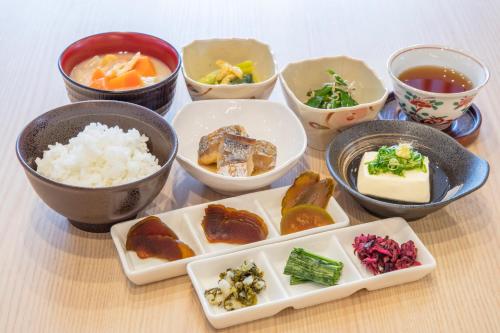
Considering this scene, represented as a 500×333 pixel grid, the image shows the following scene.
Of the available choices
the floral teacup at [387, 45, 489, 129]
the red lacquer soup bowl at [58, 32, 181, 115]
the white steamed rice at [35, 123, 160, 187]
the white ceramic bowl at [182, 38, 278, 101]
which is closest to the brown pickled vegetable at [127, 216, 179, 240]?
the white steamed rice at [35, 123, 160, 187]

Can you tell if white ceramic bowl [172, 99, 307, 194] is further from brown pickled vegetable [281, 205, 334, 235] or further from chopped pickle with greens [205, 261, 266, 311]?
chopped pickle with greens [205, 261, 266, 311]

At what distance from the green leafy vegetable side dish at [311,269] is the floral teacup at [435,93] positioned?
604 mm

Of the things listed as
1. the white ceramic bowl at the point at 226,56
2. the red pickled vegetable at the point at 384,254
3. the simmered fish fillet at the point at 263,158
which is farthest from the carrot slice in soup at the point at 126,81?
the red pickled vegetable at the point at 384,254

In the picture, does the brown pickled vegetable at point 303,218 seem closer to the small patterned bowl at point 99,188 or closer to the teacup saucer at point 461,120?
the small patterned bowl at point 99,188

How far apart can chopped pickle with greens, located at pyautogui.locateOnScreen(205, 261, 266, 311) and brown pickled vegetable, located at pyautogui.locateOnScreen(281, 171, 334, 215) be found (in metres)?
0.24

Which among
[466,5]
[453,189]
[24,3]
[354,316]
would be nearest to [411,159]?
[453,189]

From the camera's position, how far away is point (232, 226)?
1.52 m

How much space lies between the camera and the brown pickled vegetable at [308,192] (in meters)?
1.61

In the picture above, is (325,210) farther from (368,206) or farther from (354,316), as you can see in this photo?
(354,316)

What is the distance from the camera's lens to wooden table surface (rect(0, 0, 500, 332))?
1.37 m

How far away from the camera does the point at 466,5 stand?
274 cm

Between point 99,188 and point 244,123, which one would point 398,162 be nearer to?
point 244,123

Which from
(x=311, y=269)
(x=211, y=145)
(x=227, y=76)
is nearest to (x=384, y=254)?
(x=311, y=269)

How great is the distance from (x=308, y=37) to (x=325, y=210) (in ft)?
3.36
